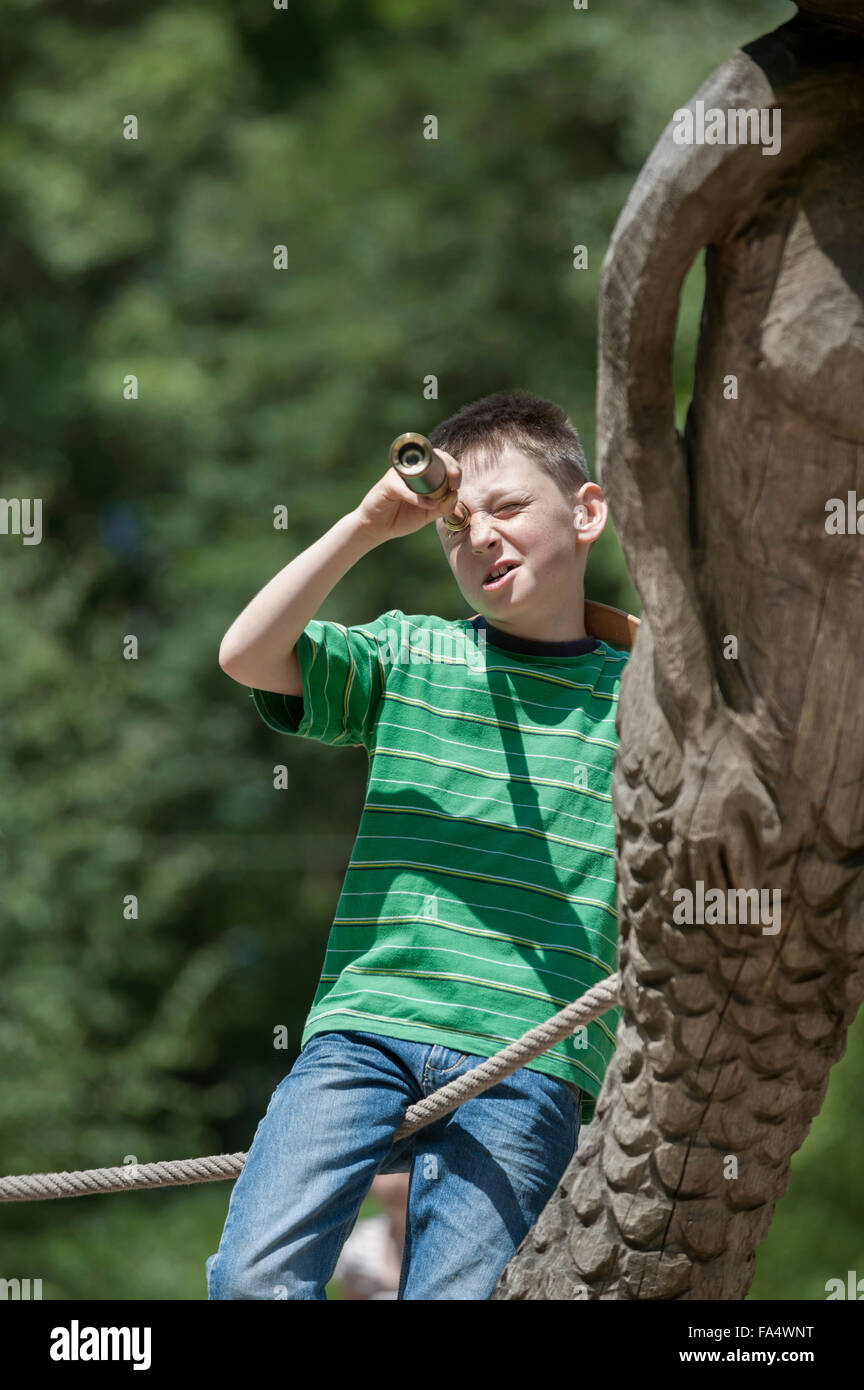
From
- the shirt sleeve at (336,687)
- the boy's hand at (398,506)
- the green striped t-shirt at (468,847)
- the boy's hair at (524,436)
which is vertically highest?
the boy's hair at (524,436)

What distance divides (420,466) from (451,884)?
0.49 meters

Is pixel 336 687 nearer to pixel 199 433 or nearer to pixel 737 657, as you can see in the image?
pixel 737 657

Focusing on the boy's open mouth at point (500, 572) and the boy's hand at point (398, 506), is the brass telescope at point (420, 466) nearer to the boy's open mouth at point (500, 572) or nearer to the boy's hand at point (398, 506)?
the boy's hand at point (398, 506)

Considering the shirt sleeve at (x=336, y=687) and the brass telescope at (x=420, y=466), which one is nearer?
the brass telescope at (x=420, y=466)

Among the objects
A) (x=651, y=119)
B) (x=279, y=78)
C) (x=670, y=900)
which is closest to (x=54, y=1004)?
(x=651, y=119)

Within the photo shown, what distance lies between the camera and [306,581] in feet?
5.58

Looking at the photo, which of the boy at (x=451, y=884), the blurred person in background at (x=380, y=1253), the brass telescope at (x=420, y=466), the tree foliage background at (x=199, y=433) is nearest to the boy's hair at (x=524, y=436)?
the boy at (x=451, y=884)

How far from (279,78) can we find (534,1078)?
23.2ft

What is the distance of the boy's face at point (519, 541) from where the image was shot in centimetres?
187

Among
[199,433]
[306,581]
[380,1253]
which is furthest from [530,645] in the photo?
[199,433]

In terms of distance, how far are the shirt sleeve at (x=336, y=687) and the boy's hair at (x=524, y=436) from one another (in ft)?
0.87

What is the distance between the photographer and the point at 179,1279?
6.24 meters

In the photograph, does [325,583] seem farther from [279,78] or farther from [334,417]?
[279,78]

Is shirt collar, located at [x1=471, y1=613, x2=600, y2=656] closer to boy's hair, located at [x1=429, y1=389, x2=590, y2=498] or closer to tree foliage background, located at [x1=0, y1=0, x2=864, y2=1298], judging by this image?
boy's hair, located at [x1=429, y1=389, x2=590, y2=498]
